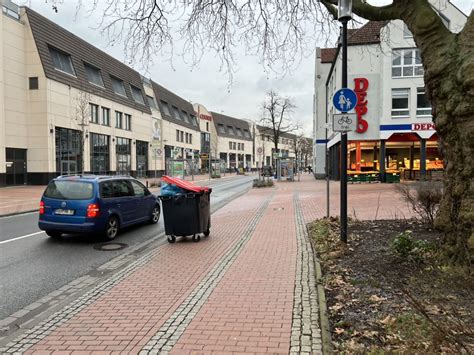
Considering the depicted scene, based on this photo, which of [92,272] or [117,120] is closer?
[92,272]

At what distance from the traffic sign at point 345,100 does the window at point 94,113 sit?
35642 mm

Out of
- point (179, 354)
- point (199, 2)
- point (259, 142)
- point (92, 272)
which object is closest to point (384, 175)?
point (199, 2)

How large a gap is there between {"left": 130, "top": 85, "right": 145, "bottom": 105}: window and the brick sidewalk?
4656 centimetres

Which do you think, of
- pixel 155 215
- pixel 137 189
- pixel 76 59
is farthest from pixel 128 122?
pixel 137 189

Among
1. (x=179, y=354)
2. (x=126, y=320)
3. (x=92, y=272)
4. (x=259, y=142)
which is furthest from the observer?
(x=259, y=142)

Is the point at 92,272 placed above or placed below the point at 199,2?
below

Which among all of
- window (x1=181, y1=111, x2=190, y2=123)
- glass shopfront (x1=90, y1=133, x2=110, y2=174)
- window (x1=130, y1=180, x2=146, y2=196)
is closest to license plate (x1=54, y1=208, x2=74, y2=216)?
window (x1=130, y1=180, x2=146, y2=196)

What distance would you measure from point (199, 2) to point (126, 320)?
6.73 m

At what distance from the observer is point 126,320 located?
4445mm

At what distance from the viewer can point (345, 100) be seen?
746 centimetres

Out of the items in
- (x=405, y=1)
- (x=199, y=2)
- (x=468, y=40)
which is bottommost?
(x=468, y=40)

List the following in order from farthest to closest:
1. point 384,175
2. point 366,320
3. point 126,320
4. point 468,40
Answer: point 384,175 → point 468,40 → point 126,320 → point 366,320

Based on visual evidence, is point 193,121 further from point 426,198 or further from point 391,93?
point 426,198

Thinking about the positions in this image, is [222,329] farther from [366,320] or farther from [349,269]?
[349,269]
